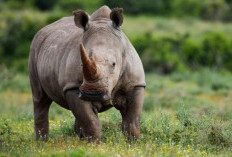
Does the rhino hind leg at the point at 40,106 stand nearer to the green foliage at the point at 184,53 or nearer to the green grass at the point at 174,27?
the green foliage at the point at 184,53

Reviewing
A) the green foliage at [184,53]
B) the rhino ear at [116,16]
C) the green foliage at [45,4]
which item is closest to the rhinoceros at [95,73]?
the rhino ear at [116,16]

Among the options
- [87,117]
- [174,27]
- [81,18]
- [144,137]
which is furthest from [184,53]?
[87,117]

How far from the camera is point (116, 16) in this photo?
23.1 ft

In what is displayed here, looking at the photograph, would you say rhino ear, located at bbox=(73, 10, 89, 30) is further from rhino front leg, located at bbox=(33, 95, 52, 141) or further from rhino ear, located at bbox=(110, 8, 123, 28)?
rhino front leg, located at bbox=(33, 95, 52, 141)

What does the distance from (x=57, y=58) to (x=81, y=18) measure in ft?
2.94

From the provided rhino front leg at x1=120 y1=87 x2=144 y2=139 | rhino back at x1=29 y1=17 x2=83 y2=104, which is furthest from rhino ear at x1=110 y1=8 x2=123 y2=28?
rhino front leg at x1=120 y1=87 x2=144 y2=139

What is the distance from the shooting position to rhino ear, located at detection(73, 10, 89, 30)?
6961 millimetres

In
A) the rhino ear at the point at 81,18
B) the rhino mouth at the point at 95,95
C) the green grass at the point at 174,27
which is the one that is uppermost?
the rhino ear at the point at 81,18

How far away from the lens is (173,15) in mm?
37562

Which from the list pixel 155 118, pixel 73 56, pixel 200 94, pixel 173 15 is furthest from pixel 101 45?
pixel 173 15

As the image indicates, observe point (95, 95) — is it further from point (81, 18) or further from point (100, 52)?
point (81, 18)

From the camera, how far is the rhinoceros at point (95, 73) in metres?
6.35

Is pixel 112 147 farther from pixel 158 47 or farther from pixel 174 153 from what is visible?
pixel 158 47

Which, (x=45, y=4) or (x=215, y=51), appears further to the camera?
(x=45, y=4)
